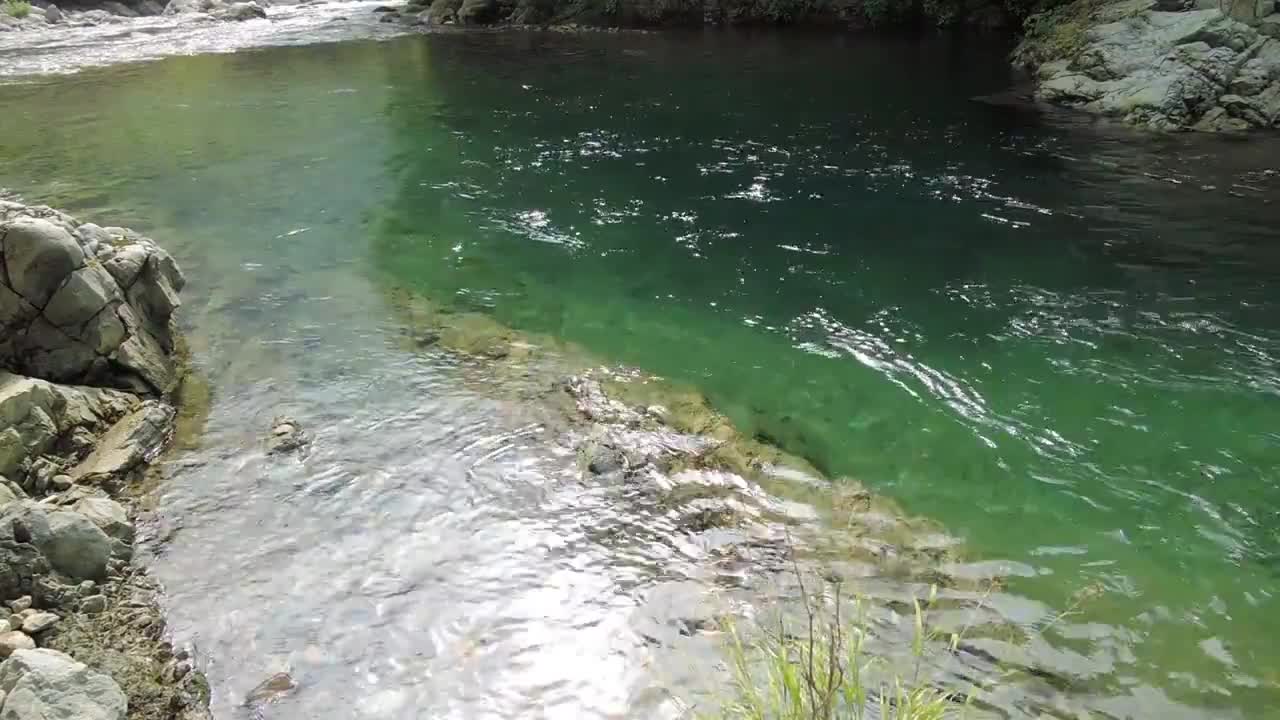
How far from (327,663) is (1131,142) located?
18.1m

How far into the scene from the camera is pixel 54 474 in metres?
6.68

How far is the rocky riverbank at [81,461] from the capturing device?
4.85 metres

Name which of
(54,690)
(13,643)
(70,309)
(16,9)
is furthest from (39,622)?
(16,9)

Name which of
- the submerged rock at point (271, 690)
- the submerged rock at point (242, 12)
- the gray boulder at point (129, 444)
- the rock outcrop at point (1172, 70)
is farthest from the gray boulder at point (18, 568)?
the submerged rock at point (242, 12)

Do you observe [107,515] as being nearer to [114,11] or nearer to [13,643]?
[13,643]

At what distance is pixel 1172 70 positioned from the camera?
18562 millimetres

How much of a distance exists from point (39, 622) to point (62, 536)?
0.72 m

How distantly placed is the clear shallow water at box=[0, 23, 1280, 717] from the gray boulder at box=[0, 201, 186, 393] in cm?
89

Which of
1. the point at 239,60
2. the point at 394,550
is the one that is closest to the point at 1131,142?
the point at 394,550

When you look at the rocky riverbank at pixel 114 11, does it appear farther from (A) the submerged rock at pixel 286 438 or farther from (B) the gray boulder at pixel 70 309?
(A) the submerged rock at pixel 286 438

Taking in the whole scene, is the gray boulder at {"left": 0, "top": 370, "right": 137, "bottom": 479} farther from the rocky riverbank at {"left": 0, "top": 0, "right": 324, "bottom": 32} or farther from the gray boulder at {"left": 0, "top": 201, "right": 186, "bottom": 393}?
the rocky riverbank at {"left": 0, "top": 0, "right": 324, "bottom": 32}

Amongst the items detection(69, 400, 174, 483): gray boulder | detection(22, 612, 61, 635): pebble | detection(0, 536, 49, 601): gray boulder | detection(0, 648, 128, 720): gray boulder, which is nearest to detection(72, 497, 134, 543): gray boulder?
detection(69, 400, 174, 483): gray boulder

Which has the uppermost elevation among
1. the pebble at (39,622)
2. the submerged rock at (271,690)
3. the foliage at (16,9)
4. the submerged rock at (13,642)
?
the foliage at (16,9)

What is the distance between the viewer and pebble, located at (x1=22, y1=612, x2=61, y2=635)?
505 centimetres
